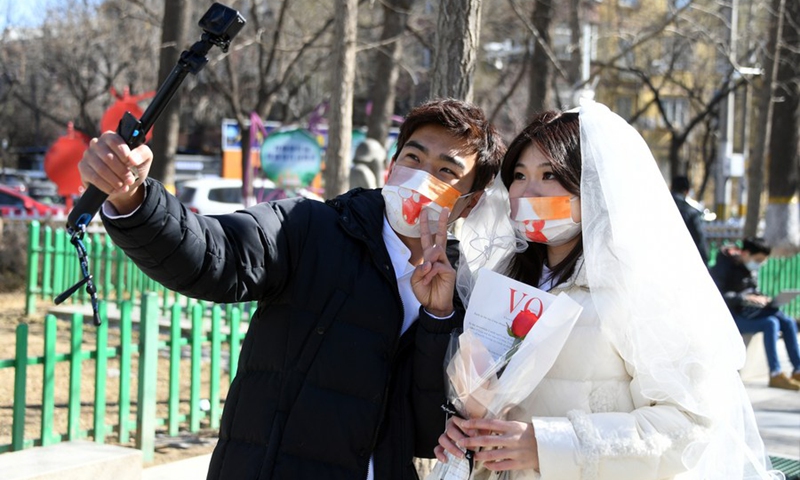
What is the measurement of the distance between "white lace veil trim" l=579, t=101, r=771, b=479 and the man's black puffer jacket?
1.39 ft

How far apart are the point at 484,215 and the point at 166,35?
10755mm

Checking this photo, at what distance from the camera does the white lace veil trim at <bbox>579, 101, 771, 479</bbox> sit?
217 cm

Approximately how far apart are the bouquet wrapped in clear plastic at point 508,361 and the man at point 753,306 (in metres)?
7.12

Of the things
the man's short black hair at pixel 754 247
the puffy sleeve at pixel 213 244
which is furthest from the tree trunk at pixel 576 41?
the puffy sleeve at pixel 213 244

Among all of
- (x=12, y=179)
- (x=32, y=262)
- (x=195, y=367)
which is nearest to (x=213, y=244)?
(x=195, y=367)

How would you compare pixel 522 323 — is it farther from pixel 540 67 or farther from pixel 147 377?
pixel 540 67

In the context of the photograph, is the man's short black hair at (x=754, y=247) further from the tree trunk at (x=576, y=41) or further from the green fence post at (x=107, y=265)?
the green fence post at (x=107, y=265)

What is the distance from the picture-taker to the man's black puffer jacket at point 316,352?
2.30m

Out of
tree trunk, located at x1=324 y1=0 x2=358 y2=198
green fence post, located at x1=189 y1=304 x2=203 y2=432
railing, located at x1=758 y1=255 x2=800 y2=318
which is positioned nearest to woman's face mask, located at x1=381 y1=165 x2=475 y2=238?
green fence post, located at x1=189 y1=304 x2=203 y2=432

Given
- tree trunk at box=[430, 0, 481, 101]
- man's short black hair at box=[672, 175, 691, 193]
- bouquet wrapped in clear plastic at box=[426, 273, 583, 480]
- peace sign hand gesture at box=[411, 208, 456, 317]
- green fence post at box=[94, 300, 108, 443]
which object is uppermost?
tree trunk at box=[430, 0, 481, 101]

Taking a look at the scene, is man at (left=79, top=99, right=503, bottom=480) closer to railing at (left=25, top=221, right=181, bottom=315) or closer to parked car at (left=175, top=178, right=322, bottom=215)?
railing at (left=25, top=221, right=181, bottom=315)

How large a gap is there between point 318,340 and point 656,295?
825mm

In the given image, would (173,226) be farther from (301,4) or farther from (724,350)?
(301,4)

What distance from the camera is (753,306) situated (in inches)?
349
